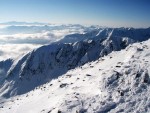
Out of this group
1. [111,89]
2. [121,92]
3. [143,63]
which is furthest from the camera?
[143,63]

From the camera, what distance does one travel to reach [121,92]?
40000 millimetres

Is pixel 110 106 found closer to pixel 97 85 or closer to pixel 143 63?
pixel 97 85

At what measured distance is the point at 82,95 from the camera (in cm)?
4412

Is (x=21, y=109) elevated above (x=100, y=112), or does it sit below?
below

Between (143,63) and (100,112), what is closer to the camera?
(100,112)

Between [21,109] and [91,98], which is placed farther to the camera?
[21,109]

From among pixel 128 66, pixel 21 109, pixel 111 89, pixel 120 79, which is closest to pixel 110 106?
pixel 111 89

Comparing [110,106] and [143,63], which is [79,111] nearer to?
[110,106]

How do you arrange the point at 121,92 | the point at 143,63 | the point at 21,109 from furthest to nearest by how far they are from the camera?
1. the point at 21,109
2. the point at 143,63
3. the point at 121,92

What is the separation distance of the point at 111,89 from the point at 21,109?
2105cm

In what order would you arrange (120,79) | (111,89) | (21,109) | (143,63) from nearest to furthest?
(111,89), (120,79), (143,63), (21,109)

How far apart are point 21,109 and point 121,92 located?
23689mm

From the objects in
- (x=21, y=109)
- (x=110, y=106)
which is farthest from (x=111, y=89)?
(x=21, y=109)

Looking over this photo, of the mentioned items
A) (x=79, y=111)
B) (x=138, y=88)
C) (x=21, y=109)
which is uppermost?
(x=138, y=88)
